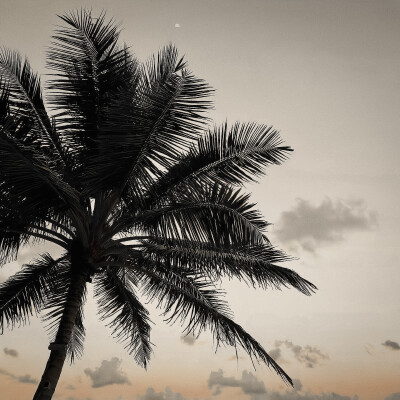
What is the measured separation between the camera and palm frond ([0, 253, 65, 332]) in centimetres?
998

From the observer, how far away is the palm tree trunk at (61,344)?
7469 millimetres

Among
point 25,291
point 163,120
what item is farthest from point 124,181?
point 25,291

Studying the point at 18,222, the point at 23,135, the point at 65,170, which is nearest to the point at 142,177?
the point at 65,170

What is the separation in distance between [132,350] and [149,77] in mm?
7380

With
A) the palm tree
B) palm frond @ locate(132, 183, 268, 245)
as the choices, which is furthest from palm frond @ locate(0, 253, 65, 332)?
palm frond @ locate(132, 183, 268, 245)

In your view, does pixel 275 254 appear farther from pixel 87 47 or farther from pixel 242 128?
pixel 87 47

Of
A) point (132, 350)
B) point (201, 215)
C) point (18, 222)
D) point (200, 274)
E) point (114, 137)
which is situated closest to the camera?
point (114, 137)

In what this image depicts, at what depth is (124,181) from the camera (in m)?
7.62

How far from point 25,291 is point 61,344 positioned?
2761 millimetres

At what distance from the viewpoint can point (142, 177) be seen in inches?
300

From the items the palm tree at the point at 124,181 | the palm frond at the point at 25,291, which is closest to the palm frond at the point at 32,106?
the palm tree at the point at 124,181

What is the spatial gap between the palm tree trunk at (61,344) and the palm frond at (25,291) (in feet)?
5.08

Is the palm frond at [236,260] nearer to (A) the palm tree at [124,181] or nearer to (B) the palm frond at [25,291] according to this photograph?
(A) the palm tree at [124,181]

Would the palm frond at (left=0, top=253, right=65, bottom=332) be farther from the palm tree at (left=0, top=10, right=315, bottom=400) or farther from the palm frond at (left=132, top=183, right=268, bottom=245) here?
the palm frond at (left=132, top=183, right=268, bottom=245)
